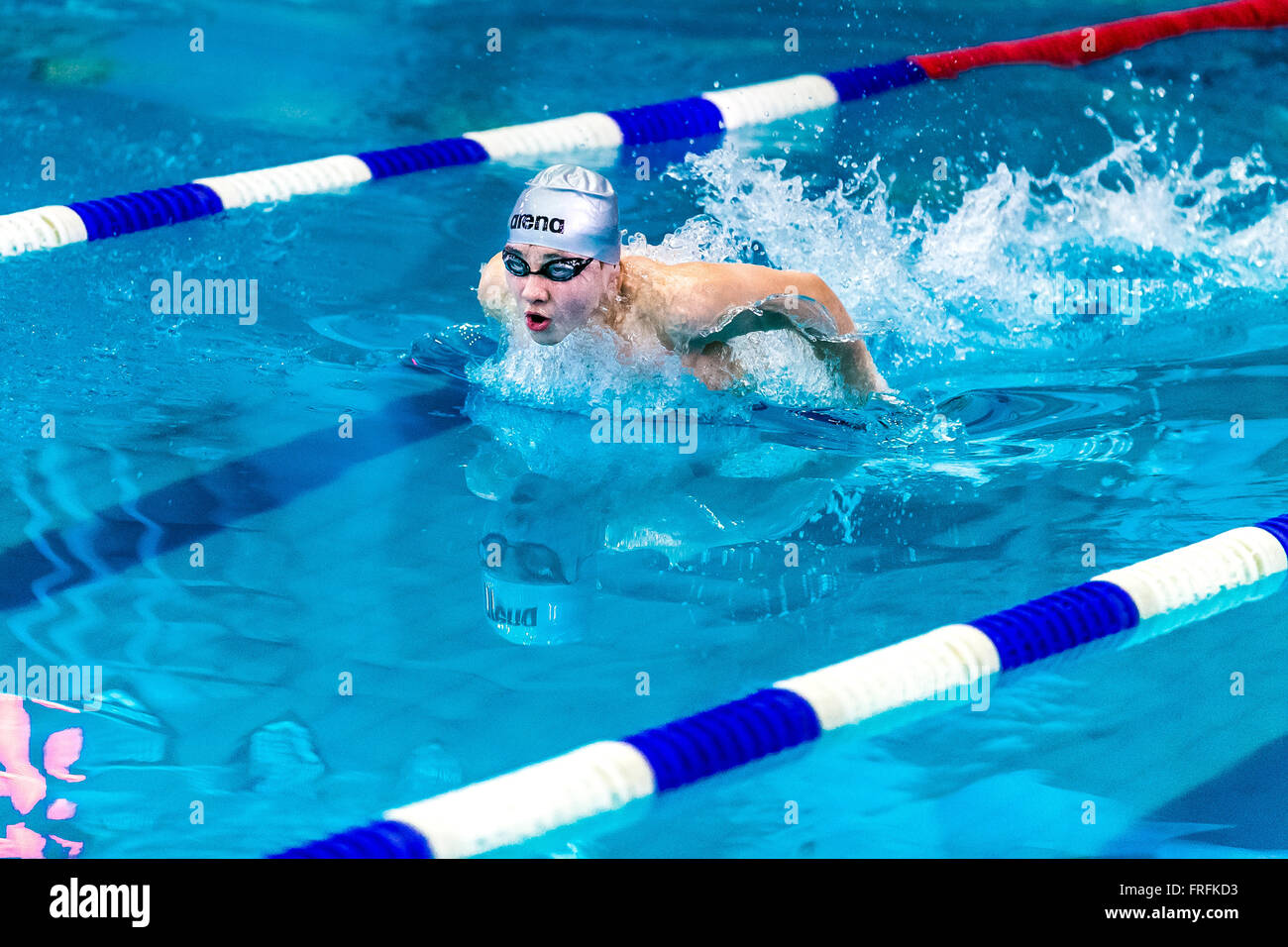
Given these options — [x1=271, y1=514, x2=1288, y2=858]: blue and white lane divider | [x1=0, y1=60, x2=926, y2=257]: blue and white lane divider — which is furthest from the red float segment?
[x1=271, y1=514, x2=1288, y2=858]: blue and white lane divider

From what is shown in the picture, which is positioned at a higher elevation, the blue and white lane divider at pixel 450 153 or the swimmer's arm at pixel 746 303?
the blue and white lane divider at pixel 450 153

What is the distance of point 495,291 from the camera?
12.1 ft

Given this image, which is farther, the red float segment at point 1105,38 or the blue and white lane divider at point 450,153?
the red float segment at point 1105,38

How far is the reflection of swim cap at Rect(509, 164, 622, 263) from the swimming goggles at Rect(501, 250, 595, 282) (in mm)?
21

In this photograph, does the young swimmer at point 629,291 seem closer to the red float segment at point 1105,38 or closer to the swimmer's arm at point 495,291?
the swimmer's arm at point 495,291

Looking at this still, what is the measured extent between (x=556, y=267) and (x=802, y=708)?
3.84 feet

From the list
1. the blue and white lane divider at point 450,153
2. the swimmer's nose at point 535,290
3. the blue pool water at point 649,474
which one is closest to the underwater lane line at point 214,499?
the blue pool water at point 649,474

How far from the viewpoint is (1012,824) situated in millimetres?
2334

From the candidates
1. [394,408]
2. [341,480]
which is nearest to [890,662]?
[341,480]

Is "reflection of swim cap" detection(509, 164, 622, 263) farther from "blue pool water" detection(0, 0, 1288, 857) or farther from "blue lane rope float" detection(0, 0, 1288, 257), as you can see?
"blue lane rope float" detection(0, 0, 1288, 257)

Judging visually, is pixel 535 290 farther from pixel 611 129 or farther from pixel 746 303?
pixel 611 129

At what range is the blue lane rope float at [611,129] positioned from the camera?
15.6 feet

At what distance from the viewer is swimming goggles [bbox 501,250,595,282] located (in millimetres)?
3271
